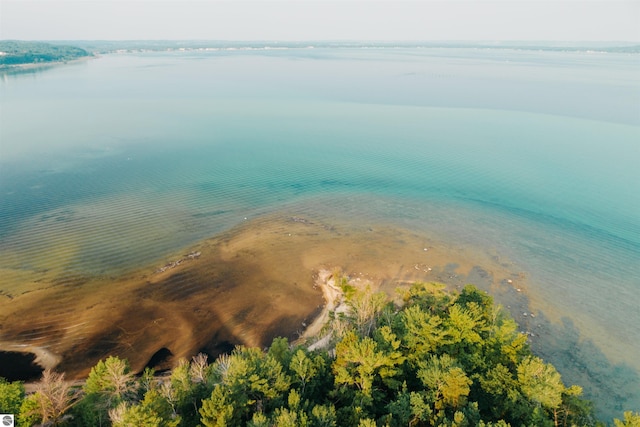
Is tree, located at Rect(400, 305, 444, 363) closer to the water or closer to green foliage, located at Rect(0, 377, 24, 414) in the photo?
the water

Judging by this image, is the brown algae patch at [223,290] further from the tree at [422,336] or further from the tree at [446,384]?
the tree at [446,384]

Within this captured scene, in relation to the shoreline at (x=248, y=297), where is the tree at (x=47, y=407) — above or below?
above

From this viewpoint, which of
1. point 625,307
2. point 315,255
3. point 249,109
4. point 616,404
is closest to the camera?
point 616,404

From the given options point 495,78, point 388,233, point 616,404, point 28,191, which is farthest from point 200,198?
point 495,78

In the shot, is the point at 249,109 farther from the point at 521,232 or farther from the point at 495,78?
the point at 495,78

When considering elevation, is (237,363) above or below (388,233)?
above

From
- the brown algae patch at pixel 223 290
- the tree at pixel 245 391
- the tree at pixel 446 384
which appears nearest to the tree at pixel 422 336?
the tree at pixel 446 384

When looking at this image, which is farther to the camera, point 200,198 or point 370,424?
point 200,198

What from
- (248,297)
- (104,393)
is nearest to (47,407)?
(104,393)

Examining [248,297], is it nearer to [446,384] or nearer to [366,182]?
[446,384]
